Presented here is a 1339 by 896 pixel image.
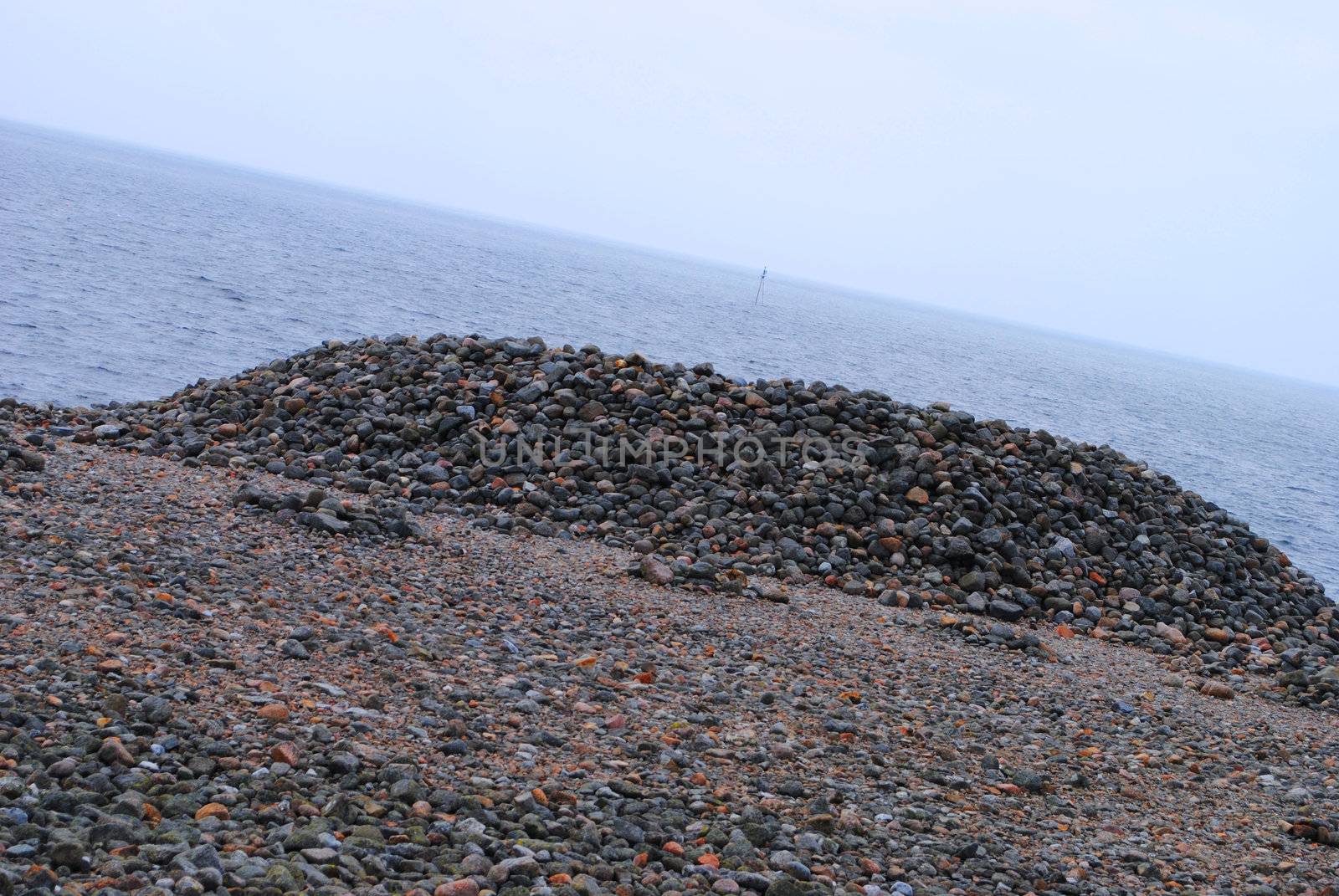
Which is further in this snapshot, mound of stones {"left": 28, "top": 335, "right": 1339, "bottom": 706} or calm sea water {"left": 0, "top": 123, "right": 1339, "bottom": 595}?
calm sea water {"left": 0, "top": 123, "right": 1339, "bottom": 595}

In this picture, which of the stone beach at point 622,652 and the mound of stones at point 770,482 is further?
the mound of stones at point 770,482

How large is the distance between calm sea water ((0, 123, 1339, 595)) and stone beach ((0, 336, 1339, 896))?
49.4ft

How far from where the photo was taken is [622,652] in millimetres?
8695

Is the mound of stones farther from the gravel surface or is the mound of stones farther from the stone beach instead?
the gravel surface

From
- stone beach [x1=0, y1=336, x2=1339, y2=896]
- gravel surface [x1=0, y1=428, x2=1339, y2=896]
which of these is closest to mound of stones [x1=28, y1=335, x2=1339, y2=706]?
stone beach [x1=0, y1=336, x2=1339, y2=896]

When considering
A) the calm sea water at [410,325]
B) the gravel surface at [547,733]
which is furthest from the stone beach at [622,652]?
the calm sea water at [410,325]

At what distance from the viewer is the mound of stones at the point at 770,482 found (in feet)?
41.5

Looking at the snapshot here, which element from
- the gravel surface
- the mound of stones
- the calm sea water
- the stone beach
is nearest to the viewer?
the gravel surface

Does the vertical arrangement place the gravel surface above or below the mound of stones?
below

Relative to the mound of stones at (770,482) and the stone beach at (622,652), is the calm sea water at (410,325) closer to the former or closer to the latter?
the mound of stones at (770,482)

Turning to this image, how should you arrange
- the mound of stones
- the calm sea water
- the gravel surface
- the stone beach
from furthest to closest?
the calm sea water, the mound of stones, the stone beach, the gravel surface

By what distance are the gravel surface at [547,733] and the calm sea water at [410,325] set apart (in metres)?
18.2

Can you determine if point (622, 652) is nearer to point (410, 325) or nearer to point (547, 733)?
point (547, 733)

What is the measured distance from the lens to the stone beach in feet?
17.7
